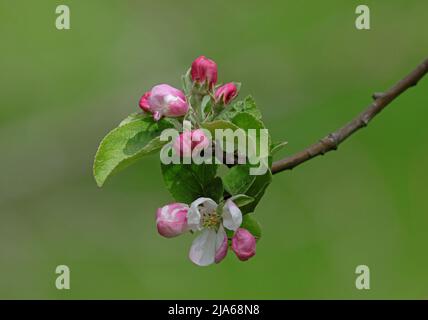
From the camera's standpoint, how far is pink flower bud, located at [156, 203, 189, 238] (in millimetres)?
1264

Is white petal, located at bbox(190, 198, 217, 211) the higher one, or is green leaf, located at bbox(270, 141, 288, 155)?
green leaf, located at bbox(270, 141, 288, 155)

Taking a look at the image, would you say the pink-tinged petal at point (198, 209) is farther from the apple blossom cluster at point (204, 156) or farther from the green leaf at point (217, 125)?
the green leaf at point (217, 125)

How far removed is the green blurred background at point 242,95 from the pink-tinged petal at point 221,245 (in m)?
2.12

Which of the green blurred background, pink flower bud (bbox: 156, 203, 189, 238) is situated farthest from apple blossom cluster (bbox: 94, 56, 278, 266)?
the green blurred background

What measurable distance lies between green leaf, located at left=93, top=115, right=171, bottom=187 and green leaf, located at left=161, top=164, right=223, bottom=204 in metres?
0.05

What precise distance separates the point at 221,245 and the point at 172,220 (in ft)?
0.31

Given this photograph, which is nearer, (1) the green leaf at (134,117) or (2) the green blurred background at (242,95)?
(1) the green leaf at (134,117)

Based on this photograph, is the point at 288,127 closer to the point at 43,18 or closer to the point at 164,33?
the point at 164,33

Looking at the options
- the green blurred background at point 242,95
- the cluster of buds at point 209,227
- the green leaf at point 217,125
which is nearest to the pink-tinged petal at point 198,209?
the cluster of buds at point 209,227

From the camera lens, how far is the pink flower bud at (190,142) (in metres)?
1.21

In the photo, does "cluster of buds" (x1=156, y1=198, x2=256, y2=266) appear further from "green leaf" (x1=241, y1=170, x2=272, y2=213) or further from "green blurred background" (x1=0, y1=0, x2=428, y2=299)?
"green blurred background" (x1=0, y1=0, x2=428, y2=299)

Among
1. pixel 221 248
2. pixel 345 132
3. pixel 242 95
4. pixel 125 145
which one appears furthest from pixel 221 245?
pixel 242 95

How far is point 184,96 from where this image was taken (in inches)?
50.5

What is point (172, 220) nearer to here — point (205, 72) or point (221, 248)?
point (221, 248)
